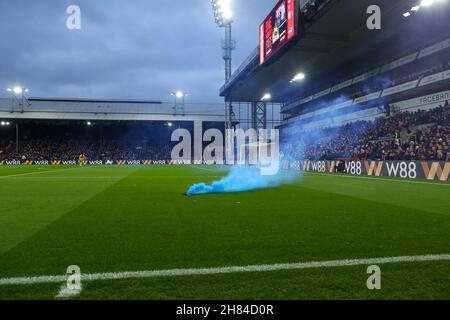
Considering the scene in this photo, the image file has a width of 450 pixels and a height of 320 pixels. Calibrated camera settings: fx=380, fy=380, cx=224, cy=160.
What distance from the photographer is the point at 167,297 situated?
10.3 ft

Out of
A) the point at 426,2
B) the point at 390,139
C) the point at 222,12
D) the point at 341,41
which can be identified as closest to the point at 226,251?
the point at 426,2

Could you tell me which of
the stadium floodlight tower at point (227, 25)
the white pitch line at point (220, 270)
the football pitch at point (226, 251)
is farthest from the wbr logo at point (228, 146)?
the white pitch line at point (220, 270)

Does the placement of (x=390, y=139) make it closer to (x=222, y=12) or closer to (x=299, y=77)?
(x=299, y=77)

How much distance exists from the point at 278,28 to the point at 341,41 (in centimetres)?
509

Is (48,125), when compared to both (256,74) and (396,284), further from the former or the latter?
(396,284)

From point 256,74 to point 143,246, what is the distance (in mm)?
32297

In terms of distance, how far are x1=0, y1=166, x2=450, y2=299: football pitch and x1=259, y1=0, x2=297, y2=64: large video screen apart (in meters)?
15.2

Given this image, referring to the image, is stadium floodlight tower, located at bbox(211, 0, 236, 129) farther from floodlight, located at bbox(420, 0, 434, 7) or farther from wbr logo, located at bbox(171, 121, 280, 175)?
floodlight, located at bbox(420, 0, 434, 7)

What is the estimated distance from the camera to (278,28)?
23.4m

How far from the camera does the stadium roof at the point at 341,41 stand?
20391mm

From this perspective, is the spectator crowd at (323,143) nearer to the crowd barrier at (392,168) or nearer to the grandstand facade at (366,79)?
the grandstand facade at (366,79)

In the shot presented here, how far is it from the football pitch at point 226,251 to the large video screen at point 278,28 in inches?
598

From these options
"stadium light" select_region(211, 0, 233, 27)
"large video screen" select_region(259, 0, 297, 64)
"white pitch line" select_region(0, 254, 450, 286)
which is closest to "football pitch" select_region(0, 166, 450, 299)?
"white pitch line" select_region(0, 254, 450, 286)

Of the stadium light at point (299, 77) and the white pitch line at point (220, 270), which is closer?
the white pitch line at point (220, 270)
